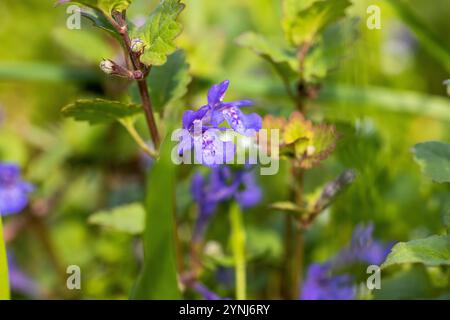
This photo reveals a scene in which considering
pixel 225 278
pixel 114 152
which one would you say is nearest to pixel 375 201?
pixel 225 278

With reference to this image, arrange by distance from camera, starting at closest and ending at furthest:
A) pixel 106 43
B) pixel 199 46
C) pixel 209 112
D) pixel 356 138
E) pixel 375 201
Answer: pixel 209 112 → pixel 356 138 → pixel 375 201 → pixel 199 46 → pixel 106 43

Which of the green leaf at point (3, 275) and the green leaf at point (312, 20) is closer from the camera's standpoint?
the green leaf at point (3, 275)

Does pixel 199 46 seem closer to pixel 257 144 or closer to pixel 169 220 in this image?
pixel 257 144

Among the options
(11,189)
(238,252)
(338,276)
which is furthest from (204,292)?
(11,189)

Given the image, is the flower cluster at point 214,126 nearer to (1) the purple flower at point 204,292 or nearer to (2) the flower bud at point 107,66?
(2) the flower bud at point 107,66

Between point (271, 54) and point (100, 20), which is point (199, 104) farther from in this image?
point (100, 20)

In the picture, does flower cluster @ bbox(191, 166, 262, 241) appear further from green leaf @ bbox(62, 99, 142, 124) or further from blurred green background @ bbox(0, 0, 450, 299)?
green leaf @ bbox(62, 99, 142, 124)

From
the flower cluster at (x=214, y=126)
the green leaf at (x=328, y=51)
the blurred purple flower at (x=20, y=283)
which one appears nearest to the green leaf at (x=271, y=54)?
the green leaf at (x=328, y=51)
